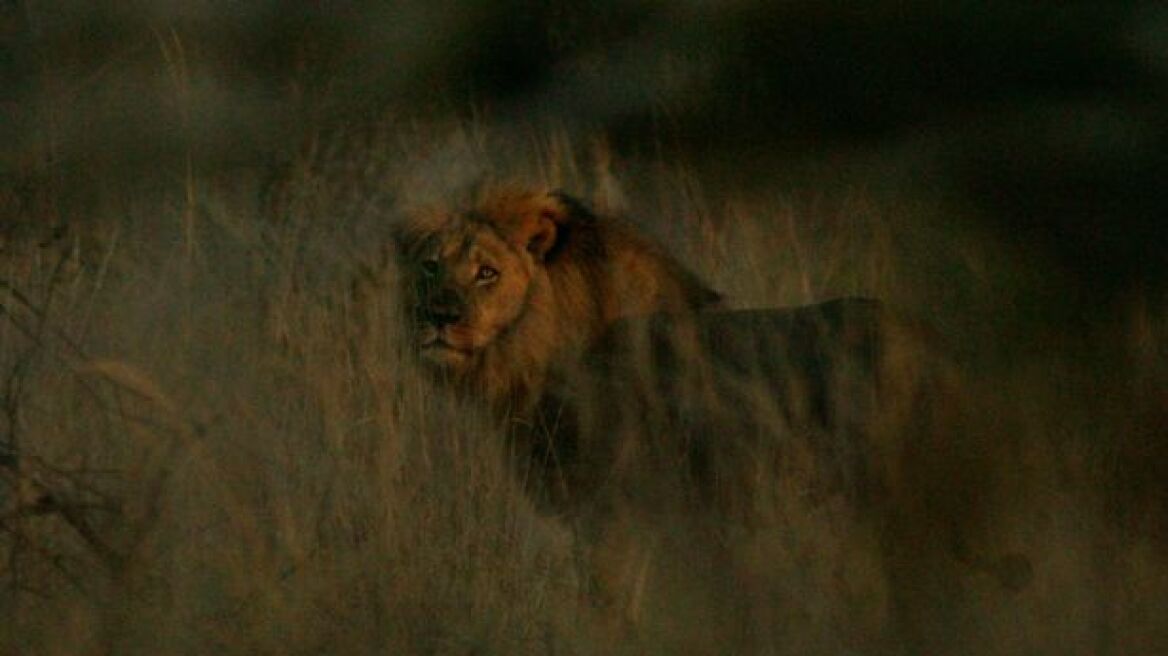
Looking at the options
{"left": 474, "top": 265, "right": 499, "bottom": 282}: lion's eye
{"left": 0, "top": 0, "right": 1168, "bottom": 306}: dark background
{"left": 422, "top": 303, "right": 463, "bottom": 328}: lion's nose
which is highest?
{"left": 0, "top": 0, "right": 1168, "bottom": 306}: dark background

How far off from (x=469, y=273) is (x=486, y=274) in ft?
0.19

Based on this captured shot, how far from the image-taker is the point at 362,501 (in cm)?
450

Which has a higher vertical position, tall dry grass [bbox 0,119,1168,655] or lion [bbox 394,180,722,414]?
lion [bbox 394,180,722,414]

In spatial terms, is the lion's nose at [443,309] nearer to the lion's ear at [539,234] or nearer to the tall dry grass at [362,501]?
the tall dry grass at [362,501]

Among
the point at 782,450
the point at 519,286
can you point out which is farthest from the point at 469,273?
the point at 782,450

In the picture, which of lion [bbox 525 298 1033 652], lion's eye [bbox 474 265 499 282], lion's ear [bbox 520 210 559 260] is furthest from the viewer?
lion's ear [bbox 520 210 559 260]

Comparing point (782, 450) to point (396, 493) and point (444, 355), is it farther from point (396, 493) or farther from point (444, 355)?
point (396, 493)

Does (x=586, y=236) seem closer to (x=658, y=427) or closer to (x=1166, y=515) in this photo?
(x=658, y=427)

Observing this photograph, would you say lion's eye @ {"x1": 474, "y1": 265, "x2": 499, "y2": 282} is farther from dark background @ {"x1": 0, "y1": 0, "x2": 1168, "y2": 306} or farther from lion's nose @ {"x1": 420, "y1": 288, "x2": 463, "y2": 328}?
dark background @ {"x1": 0, "y1": 0, "x2": 1168, "y2": 306}

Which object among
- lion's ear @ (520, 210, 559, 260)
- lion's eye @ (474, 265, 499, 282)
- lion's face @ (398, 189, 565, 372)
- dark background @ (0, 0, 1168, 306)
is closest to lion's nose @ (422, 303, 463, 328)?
lion's face @ (398, 189, 565, 372)

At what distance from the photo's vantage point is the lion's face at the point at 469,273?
523 centimetres

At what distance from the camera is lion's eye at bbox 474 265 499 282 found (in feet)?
17.4

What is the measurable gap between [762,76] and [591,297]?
3515 millimetres

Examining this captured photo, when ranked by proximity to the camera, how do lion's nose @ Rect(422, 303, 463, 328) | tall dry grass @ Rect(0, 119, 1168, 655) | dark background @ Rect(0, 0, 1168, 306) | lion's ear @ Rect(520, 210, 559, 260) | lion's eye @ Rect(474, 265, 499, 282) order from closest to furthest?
1. tall dry grass @ Rect(0, 119, 1168, 655)
2. lion's nose @ Rect(422, 303, 463, 328)
3. lion's eye @ Rect(474, 265, 499, 282)
4. lion's ear @ Rect(520, 210, 559, 260)
5. dark background @ Rect(0, 0, 1168, 306)
